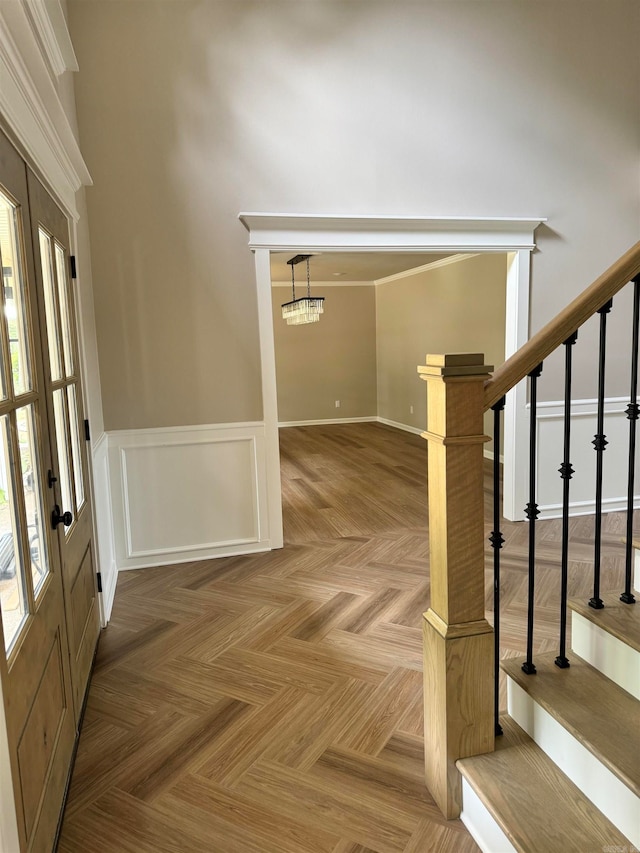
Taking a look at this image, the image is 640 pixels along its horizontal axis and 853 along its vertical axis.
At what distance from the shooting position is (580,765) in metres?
1.46

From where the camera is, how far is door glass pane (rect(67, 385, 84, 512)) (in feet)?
7.85

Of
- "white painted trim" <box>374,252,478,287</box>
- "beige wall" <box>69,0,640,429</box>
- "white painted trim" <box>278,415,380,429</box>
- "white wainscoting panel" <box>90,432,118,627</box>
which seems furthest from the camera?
"white painted trim" <box>278,415,380,429</box>

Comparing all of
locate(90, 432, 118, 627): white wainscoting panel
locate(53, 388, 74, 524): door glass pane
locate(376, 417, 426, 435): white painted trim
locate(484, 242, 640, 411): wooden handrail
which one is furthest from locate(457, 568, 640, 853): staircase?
locate(376, 417, 426, 435): white painted trim

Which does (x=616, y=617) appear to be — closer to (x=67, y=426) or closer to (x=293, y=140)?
(x=67, y=426)

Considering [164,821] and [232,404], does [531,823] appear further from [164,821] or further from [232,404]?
[232,404]

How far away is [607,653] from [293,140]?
331 centimetres

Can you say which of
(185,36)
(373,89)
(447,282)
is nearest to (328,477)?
(447,282)

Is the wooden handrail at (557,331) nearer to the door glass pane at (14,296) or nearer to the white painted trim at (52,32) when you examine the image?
the door glass pane at (14,296)

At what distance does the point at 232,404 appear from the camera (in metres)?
3.79

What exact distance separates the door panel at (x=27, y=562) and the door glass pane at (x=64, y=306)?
55 centimetres

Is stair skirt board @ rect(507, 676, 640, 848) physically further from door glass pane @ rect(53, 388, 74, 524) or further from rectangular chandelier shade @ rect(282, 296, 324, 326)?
rectangular chandelier shade @ rect(282, 296, 324, 326)

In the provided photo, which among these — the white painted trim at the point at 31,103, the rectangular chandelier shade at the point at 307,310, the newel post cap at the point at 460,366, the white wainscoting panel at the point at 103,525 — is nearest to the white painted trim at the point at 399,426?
the rectangular chandelier shade at the point at 307,310

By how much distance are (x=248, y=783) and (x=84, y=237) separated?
2792mm

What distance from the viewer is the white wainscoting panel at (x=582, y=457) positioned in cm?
434
